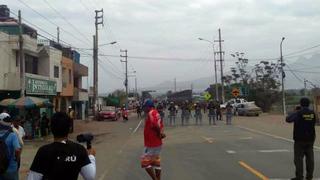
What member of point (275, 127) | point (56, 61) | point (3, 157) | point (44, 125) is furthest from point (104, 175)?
point (56, 61)

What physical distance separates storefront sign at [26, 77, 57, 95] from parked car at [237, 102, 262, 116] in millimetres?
22105

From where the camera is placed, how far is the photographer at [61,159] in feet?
16.0

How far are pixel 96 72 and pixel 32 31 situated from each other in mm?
9988

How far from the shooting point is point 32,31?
168ft

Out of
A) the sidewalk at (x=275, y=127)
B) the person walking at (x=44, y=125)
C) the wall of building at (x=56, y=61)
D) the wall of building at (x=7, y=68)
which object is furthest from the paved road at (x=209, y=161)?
the wall of building at (x=56, y=61)

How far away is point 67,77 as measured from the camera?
188 ft

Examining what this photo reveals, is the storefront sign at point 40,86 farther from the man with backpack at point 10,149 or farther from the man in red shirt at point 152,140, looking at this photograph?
the man with backpack at point 10,149

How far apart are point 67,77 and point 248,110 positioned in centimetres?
1876

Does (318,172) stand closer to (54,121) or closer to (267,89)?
(54,121)

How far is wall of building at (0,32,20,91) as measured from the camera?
126ft

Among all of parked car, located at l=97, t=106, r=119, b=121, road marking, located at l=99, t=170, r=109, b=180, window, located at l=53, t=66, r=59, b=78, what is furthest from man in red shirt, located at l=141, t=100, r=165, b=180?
parked car, located at l=97, t=106, r=119, b=121

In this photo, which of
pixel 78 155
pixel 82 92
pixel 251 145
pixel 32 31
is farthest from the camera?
pixel 82 92

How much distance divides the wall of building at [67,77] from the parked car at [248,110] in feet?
59.2

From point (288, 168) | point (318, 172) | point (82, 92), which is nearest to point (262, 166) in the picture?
point (288, 168)
